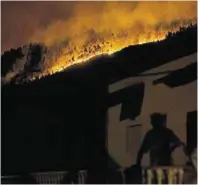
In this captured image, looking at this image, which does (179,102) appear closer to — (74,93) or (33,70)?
(74,93)

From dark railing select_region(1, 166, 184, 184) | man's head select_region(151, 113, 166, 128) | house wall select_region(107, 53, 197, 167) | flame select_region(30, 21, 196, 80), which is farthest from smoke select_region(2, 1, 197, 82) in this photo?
dark railing select_region(1, 166, 184, 184)

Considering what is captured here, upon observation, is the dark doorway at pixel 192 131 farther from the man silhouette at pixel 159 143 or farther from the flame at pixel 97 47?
the flame at pixel 97 47

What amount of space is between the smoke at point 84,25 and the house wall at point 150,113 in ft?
0.58

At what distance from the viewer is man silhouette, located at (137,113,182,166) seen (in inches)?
74.4

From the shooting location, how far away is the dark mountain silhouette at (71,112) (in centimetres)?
193

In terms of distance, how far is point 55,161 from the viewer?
6.37 feet

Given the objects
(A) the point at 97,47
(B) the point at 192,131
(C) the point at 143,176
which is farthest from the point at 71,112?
(B) the point at 192,131

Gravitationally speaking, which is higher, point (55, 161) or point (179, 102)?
point (179, 102)

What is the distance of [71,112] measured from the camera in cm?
197

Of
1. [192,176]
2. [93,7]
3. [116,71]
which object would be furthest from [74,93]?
[192,176]

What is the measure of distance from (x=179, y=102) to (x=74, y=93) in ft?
1.48

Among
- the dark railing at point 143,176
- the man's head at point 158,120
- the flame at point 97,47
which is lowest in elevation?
the dark railing at point 143,176

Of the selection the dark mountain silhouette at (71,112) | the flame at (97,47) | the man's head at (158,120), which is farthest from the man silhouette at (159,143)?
the flame at (97,47)

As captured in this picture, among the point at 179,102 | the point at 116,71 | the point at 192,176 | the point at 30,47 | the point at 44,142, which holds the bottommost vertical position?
the point at 192,176
